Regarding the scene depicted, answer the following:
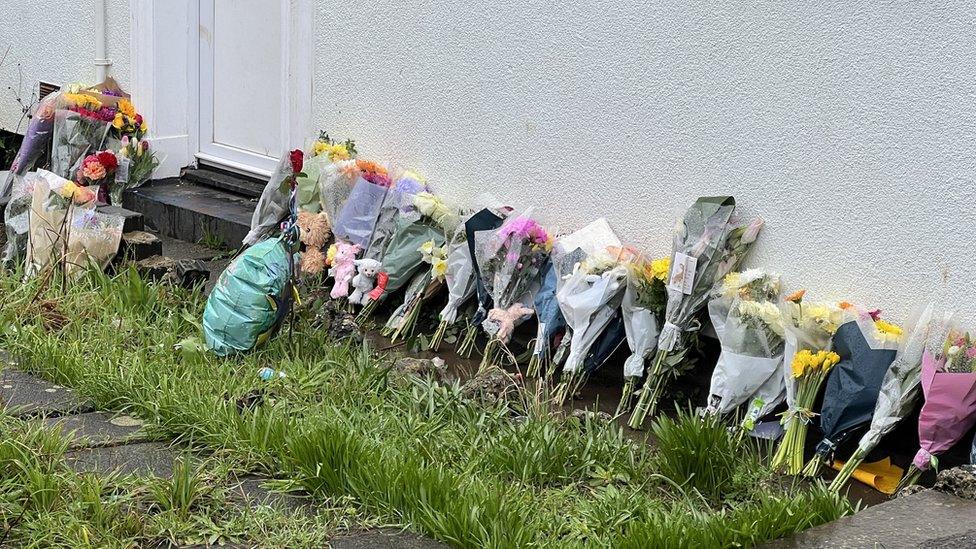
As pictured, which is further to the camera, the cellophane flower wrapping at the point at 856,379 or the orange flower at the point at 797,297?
the orange flower at the point at 797,297

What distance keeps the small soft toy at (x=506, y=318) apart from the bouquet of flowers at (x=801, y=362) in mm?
1246

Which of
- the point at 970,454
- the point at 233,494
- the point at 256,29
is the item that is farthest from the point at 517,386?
the point at 256,29

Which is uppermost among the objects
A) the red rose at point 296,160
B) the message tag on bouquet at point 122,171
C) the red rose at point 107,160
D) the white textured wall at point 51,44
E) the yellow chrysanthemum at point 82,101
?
the white textured wall at point 51,44

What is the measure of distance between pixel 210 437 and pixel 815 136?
2.61 m

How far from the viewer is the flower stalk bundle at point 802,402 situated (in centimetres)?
443

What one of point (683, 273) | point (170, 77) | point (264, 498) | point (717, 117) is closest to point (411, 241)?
point (683, 273)

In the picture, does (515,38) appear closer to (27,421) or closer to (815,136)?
(815,136)

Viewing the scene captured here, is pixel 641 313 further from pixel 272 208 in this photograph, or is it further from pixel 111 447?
pixel 272 208

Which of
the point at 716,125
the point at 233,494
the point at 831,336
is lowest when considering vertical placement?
the point at 233,494

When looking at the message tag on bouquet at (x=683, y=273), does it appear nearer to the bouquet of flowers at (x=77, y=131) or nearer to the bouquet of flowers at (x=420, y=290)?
the bouquet of flowers at (x=420, y=290)

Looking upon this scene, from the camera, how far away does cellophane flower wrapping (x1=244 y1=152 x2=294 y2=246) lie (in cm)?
654

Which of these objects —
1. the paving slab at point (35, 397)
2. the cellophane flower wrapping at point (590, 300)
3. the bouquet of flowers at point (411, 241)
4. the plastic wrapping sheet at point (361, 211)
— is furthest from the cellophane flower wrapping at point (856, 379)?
the paving slab at point (35, 397)

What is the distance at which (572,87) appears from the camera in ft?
18.2

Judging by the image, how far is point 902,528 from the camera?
347cm
